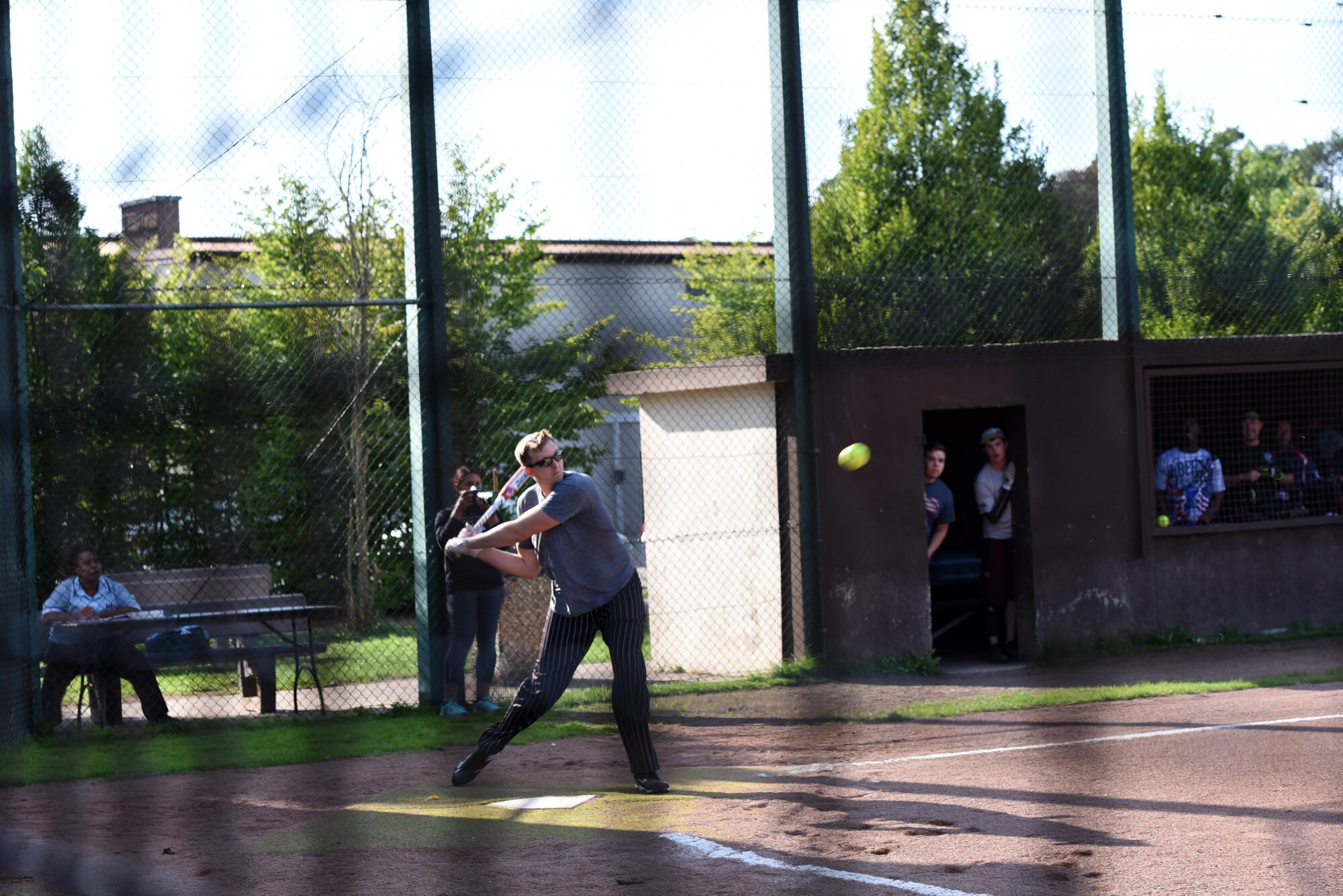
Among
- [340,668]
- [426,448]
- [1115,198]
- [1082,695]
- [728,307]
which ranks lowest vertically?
[1082,695]

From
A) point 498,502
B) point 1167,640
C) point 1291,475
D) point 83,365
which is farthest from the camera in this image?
point 1291,475

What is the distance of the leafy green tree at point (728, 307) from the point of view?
5.51m

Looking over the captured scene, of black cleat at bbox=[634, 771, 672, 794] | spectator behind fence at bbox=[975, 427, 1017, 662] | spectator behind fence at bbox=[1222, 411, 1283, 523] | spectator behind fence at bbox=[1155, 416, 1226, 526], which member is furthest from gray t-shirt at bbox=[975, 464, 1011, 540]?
black cleat at bbox=[634, 771, 672, 794]

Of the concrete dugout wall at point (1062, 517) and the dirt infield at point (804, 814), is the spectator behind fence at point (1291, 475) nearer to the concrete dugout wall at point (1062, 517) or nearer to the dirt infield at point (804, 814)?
the concrete dugout wall at point (1062, 517)

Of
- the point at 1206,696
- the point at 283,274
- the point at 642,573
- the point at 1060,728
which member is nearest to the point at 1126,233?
the point at 1206,696

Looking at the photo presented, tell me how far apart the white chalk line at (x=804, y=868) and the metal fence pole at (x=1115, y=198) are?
6019 mm

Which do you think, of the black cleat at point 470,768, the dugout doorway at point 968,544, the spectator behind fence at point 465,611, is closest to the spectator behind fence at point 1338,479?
the dugout doorway at point 968,544

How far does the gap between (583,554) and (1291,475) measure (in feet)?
25.2

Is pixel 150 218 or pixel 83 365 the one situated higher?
pixel 150 218

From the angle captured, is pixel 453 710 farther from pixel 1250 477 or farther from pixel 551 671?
pixel 1250 477

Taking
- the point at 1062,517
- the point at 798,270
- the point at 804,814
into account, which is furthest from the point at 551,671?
the point at 1062,517

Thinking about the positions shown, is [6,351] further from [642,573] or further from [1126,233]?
[642,573]

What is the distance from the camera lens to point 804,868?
4.72 m

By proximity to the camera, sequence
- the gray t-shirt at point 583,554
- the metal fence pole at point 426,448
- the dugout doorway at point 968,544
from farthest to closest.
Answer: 1. the dugout doorway at point 968,544
2. the metal fence pole at point 426,448
3. the gray t-shirt at point 583,554
